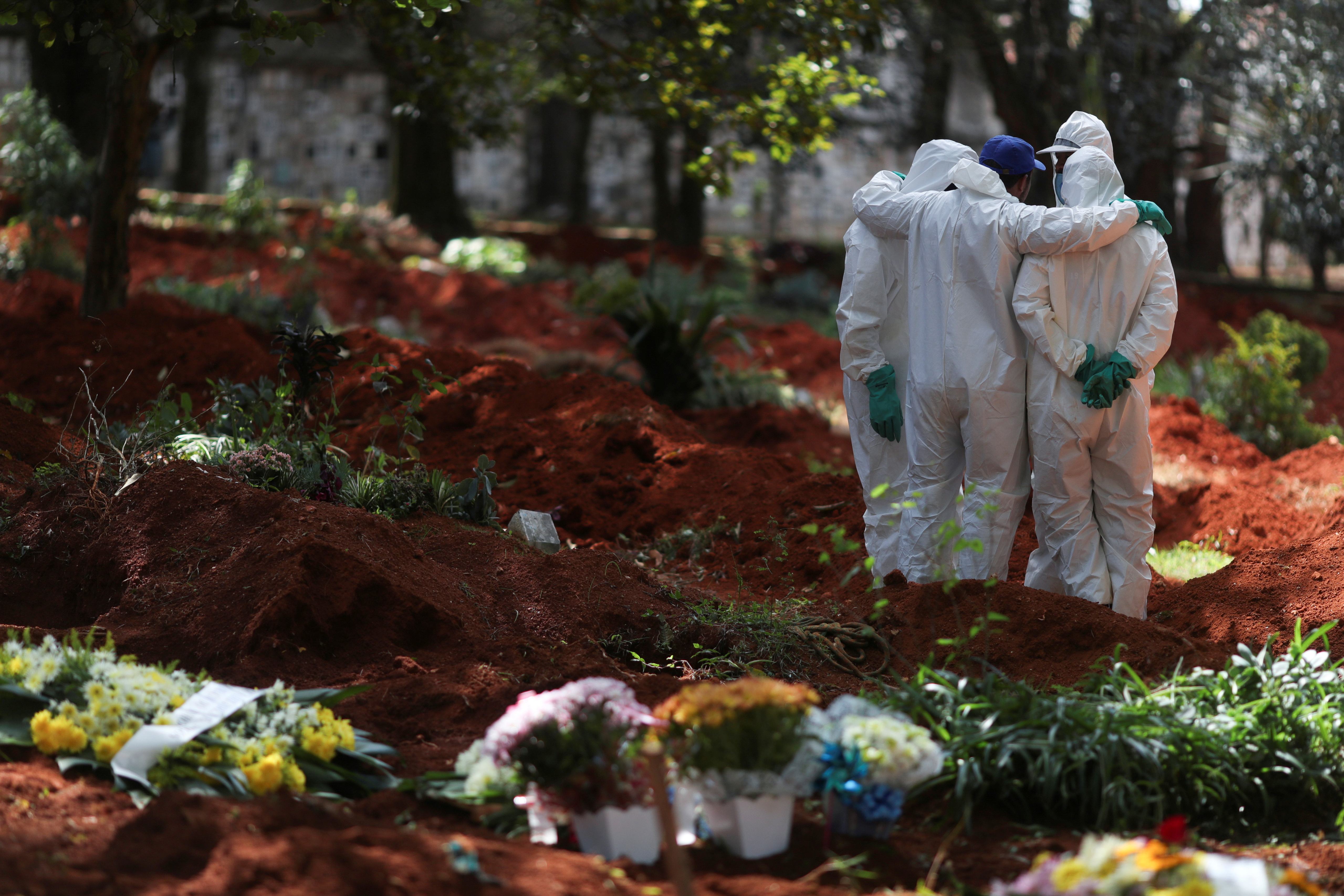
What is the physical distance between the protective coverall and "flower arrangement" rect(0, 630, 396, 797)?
7.49 ft

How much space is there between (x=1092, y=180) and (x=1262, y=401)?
491 cm

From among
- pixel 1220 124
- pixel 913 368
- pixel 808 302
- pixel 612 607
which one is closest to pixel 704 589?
pixel 612 607

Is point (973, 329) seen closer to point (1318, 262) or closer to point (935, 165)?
point (935, 165)

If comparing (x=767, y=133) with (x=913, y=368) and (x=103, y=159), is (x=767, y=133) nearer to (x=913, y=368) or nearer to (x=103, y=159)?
(x=913, y=368)

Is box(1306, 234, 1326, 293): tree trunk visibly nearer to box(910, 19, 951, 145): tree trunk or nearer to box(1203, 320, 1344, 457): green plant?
Answer: box(910, 19, 951, 145): tree trunk

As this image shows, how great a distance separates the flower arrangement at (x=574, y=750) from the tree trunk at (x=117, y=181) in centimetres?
545

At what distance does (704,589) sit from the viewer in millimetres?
5184

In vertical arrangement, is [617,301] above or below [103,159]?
below

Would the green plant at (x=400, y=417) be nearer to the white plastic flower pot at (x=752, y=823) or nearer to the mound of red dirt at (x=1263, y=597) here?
the white plastic flower pot at (x=752, y=823)

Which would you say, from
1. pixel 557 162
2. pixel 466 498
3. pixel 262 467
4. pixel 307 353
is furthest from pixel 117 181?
pixel 557 162

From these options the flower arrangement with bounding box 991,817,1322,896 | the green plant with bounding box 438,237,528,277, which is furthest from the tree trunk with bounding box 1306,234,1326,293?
the flower arrangement with bounding box 991,817,1322,896

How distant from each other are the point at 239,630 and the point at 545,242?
12.7m

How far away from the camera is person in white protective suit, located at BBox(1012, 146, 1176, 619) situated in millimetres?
4410

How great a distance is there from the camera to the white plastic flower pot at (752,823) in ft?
8.52
